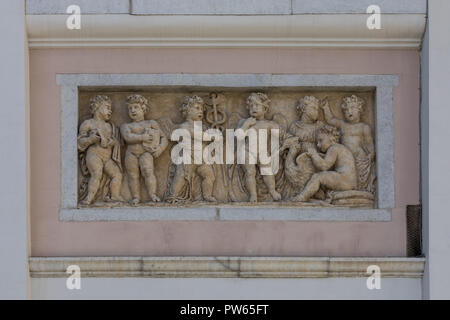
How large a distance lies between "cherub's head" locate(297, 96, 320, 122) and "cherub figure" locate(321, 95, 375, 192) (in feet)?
0.73

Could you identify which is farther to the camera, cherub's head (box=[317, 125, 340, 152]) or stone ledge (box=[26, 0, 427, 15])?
cherub's head (box=[317, 125, 340, 152])

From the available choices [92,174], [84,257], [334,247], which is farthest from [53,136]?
[334,247]

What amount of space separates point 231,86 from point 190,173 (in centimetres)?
86

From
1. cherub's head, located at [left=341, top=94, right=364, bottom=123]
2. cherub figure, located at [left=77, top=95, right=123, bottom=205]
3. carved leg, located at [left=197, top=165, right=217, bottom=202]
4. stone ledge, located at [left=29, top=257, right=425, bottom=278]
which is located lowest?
stone ledge, located at [left=29, top=257, right=425, bottom=278]

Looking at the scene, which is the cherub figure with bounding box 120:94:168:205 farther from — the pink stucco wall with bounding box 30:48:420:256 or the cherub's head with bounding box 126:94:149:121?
the pink stucco wall with bounding box 30:48:420:256

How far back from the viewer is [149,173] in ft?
32.7

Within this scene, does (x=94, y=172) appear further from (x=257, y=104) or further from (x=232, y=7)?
(x=232, y=7)

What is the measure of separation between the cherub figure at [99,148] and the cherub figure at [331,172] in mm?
1616

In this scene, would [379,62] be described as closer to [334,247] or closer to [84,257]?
[334,247]

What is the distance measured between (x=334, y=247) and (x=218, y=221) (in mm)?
1046

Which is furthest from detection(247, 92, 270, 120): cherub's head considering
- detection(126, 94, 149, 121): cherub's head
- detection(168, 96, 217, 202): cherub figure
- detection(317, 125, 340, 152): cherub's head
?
detection(126, 94, 149, 121): cherub's head

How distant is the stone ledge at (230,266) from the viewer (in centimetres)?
977

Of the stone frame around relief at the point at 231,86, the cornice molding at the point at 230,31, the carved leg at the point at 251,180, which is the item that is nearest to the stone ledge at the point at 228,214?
the stone frame around relief at the point at 231,86

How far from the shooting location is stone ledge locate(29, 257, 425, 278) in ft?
32.0
